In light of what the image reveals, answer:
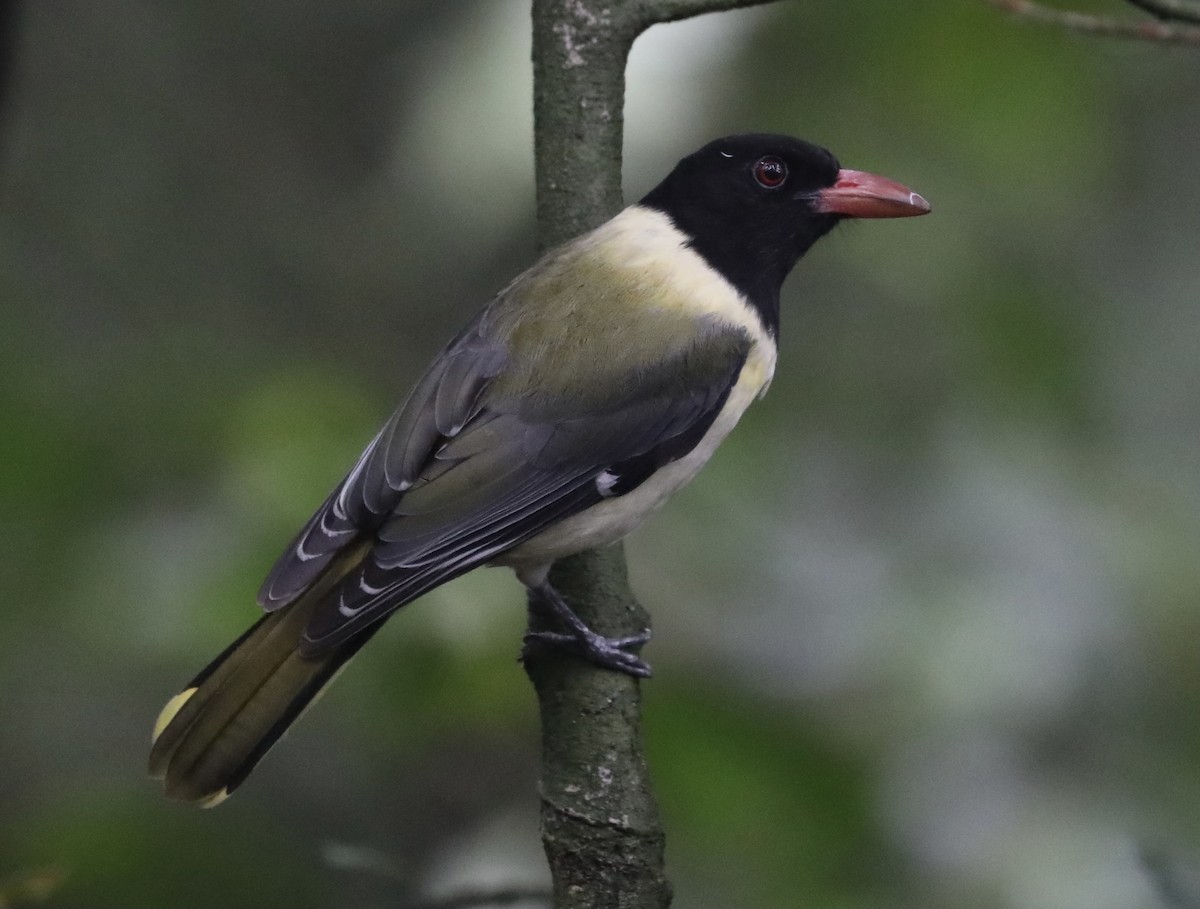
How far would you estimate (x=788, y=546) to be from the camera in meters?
3.58

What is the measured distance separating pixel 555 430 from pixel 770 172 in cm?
86

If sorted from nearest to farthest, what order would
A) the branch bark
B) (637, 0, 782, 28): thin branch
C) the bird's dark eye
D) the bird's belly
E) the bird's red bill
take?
the branch bark
(637, 0, 782, 28): thin branch
the bird's belly
the bird's red bill
the bird's dark eye

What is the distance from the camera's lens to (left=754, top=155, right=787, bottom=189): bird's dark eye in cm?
356

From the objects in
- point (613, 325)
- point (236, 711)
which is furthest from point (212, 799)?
point (613, 325)

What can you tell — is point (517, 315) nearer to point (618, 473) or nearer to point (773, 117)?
point (618, 473)

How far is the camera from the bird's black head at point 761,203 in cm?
352

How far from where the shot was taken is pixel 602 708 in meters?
2.87

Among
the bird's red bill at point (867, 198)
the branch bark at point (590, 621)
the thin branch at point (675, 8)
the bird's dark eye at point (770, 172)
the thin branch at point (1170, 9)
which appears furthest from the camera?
the bird's dark eye at point (770, 172)

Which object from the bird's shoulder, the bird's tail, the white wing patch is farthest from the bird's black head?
the bird's tail

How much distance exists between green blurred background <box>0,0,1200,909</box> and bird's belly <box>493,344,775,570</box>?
19 cm

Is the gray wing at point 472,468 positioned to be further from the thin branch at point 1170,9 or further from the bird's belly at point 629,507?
the thin branch at point 1170,9

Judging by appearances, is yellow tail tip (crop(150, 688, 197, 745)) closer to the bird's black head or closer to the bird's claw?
the bird's claw

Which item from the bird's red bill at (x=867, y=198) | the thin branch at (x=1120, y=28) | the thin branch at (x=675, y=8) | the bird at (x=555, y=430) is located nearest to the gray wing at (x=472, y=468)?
the bird at (x=555, y=430)

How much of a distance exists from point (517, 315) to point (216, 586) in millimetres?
809
